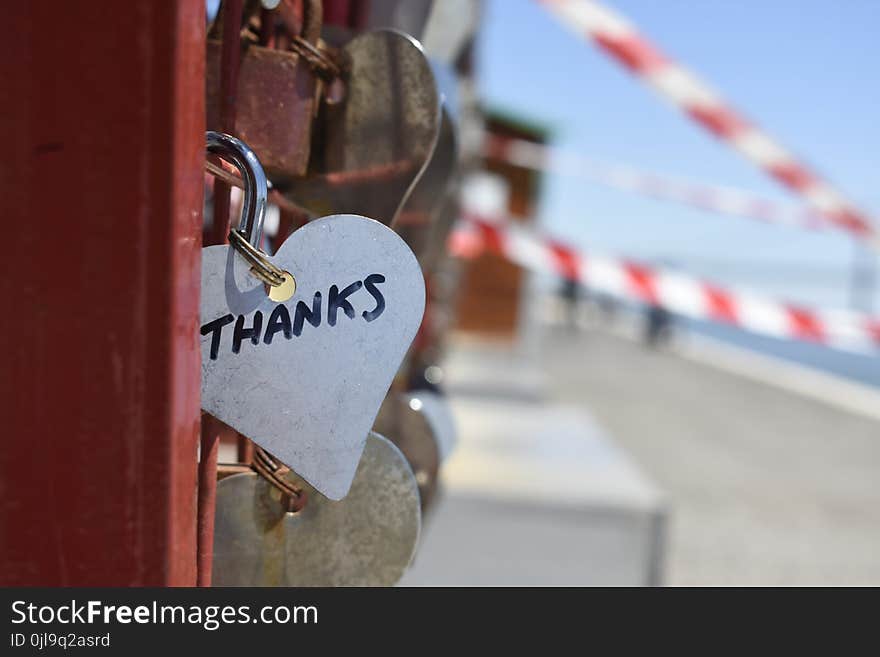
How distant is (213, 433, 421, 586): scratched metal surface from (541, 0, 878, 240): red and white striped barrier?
2406mm

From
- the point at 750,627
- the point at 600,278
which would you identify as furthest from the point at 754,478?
the point at 750,627

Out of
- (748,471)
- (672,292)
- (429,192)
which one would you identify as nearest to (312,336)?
(429,192)

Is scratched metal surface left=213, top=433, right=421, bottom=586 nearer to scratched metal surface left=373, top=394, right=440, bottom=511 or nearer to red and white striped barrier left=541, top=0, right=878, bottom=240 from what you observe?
scratched metal surface left=373, top=394, right=440, bottom=511

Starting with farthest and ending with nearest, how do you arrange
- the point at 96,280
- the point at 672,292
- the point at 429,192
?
the point at 672,292
the point at 429,192
the point at 96,280

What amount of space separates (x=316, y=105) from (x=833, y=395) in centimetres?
1034

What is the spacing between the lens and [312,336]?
0.56 metres

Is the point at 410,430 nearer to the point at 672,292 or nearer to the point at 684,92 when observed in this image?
the point at 684,92

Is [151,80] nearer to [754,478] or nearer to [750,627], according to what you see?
[750,627]

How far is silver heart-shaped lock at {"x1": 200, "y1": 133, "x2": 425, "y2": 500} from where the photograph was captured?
1.83 feet

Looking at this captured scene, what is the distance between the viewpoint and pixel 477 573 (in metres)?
2.59

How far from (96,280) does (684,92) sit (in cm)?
269

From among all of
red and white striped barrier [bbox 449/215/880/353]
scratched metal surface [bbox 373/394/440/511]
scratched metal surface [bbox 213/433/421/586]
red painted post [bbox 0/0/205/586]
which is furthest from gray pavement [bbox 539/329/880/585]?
red painted post [bbox 0/0/205/586]

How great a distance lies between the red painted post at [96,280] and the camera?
0.47 m

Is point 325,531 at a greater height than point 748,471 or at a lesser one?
greater
